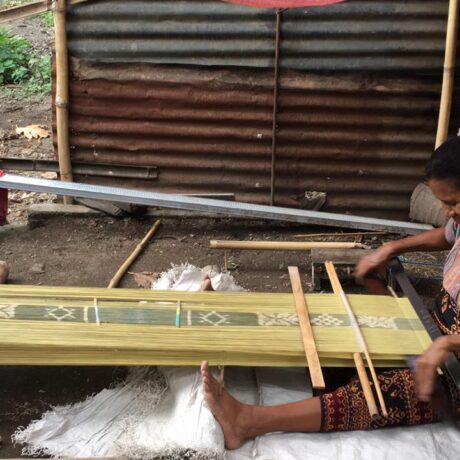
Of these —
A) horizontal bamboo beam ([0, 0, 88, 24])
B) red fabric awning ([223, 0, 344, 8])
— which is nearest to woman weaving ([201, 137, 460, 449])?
red fabric awning ([223, 0, 344, 8])

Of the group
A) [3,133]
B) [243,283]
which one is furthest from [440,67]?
[3,133]

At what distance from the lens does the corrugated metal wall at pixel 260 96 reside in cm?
424

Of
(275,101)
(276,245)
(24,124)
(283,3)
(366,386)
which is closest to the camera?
(366,386)

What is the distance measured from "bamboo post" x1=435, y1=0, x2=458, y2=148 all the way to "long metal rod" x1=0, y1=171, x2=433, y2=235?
2.36 feet

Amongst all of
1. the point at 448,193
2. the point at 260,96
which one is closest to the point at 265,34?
the point at 260,96

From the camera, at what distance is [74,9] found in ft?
14.1

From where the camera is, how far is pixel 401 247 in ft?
9.15

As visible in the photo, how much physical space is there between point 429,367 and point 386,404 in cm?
35

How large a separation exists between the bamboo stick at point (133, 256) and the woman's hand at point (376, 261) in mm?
1419

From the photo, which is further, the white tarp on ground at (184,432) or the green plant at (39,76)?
the green plant at (39,76)

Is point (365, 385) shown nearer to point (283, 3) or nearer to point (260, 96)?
point (283, 3)

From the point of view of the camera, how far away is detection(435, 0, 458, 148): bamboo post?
12.9ft

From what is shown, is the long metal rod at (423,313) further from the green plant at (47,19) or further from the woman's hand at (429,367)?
the green plant at (47,19)

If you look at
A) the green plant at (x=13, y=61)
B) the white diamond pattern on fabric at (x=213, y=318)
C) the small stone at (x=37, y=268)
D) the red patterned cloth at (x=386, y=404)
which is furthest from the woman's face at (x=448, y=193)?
the green plant at (x=13, y=61)
